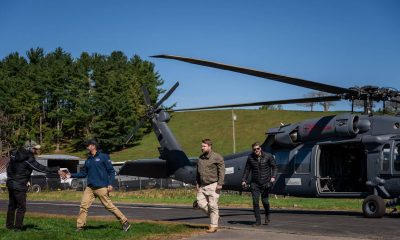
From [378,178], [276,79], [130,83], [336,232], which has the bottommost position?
[336,232]

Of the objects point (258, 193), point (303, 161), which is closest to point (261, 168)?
point (258, 193)

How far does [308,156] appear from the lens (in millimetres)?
16688

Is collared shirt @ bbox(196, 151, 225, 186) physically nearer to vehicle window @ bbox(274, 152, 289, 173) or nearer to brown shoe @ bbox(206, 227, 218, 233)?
brown shoe @ bbox(206, 227, 218, 233)

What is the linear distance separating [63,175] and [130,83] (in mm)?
95329

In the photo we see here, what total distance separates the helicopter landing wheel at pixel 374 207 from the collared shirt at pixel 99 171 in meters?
7.40

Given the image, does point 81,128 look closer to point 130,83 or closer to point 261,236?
point 130,83

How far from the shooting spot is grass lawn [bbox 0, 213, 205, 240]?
33.2ft

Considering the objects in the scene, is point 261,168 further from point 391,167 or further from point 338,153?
point 338,153

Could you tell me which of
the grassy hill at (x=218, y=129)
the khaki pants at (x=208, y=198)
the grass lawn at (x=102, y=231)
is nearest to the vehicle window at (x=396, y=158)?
the khaki pants at (x=208, y=198)

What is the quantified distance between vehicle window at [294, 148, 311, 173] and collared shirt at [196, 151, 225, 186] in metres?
6.00

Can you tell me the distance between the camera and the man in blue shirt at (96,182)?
1106 cm

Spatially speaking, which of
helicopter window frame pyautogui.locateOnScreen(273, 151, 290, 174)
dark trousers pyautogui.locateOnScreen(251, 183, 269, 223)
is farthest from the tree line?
dark trousers pyautogui.locateOnScreen(251, 183, 269, 223)

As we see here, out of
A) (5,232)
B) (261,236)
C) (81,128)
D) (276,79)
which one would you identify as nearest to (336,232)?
(261,236)

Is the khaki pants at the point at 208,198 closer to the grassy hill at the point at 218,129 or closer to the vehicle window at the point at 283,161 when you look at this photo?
the vehicle window at the point at 283,161
